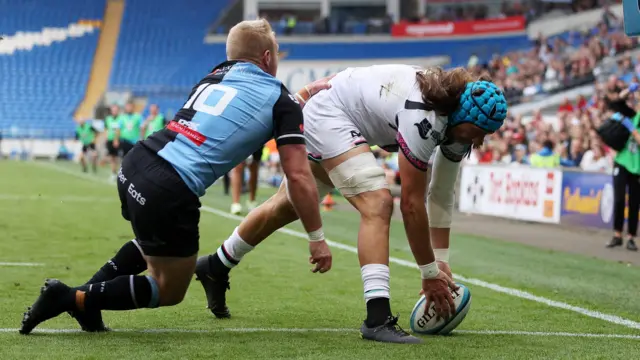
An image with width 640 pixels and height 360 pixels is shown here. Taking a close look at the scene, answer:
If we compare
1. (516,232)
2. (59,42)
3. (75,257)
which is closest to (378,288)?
(75,257)

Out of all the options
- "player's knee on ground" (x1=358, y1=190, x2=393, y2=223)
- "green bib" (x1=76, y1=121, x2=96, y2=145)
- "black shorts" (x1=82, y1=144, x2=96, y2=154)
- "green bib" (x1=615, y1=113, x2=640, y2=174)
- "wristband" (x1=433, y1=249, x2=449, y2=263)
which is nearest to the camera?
"player's knee on ground" (x1=358, y1=190, x2=393, y2=223)

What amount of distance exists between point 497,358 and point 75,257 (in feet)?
18.7

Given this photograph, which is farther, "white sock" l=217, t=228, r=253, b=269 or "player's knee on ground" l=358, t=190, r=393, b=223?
"white sock" l=217, t=228, r=253, b=269

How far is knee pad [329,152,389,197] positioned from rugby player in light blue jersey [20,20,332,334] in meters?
0.46

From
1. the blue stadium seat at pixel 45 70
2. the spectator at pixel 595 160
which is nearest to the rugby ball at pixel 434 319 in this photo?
the spectator at pixel 595 160

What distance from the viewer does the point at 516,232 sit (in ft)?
49.0

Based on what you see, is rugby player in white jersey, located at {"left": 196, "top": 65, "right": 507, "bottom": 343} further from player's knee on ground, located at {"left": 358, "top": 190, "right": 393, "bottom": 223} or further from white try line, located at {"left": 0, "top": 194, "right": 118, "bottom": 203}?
white try line, located at {"left": 0, "top": 194, "right": 118, "bottom": 203}

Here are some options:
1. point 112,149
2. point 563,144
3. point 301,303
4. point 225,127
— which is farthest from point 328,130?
point 112,149

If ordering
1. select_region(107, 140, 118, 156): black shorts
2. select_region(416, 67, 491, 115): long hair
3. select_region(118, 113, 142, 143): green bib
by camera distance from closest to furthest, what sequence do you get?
select_region(416, 67, 491, 115): long hair < select_region(118, 113, 142, 143): green bib < select_region(107, 140, 118, 156): black shorts

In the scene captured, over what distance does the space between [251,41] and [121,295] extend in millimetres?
1505

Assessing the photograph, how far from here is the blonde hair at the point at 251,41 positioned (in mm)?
5273

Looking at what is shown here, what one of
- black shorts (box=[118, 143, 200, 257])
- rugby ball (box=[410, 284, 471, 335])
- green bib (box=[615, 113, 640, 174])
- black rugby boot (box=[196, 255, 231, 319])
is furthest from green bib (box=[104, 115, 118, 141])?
black shorts (box=[118, 143, 200, 257])

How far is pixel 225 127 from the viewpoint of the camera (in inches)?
201

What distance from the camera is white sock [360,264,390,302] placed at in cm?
532
